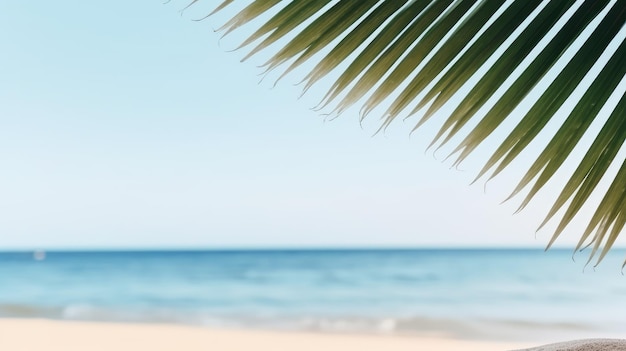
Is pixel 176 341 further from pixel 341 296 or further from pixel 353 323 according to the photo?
pixel 341 296

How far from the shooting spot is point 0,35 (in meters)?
22.2

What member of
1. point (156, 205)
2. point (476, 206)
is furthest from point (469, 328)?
point (156, 205)

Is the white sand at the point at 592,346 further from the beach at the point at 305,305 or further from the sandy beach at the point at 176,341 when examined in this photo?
the sandy beach at the point at 176,341

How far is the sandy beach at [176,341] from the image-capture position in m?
5.71

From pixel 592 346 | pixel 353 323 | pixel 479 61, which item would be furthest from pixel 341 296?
pixel 479 61

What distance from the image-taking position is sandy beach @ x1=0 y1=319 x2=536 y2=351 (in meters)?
5.71

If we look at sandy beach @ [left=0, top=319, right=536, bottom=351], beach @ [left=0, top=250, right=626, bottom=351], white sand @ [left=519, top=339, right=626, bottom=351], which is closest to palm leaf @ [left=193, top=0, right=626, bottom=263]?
white sand @ [left=519, top=339, right=626, bottom=351]

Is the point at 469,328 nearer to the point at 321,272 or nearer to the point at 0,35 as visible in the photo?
the point at 321,272

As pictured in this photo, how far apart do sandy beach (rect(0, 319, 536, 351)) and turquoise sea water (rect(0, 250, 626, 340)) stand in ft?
4.61

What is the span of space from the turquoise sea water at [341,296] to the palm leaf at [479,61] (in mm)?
7464

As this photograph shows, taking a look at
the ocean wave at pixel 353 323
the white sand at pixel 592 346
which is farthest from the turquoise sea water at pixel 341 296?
the white sand at pixel 592 346

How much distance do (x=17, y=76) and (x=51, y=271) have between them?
7.45 metres

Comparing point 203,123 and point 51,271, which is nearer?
point 51,271

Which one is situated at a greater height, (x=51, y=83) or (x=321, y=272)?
(x=51, y=83)
